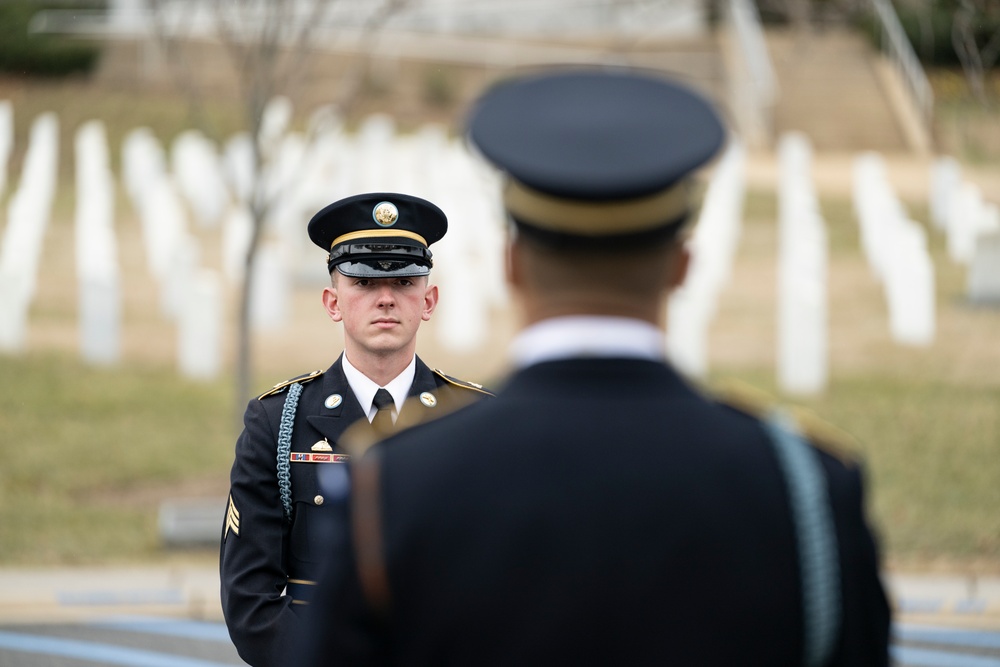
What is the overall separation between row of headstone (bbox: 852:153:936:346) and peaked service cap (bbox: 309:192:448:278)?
10.5 metres

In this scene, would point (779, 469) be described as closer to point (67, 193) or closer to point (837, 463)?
point (837, 463)

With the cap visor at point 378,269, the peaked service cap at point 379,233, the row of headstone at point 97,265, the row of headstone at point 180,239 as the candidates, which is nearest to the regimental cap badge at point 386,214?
the peaked service cap at point 379,233

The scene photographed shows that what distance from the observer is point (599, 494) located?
5.51 ft

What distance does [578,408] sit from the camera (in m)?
1.74

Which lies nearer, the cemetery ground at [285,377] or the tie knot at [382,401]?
the tie knot at [382,401]

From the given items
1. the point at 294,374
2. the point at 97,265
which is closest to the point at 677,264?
the point at 294,374

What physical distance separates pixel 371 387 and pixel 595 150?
6.20ft

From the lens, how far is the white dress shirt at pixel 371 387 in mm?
3518

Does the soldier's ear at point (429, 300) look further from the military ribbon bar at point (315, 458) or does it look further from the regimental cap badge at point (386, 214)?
the military ribbon bar at point (315, 458)

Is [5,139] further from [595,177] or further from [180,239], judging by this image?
[595,177]

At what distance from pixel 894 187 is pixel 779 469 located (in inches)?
842

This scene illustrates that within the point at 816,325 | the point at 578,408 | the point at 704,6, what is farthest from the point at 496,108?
the point at 704,6

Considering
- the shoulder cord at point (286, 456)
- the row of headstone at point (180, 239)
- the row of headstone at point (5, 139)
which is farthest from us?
the row of headstone at point (5, 139)

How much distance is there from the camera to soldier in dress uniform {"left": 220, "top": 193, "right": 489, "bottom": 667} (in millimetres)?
3121
